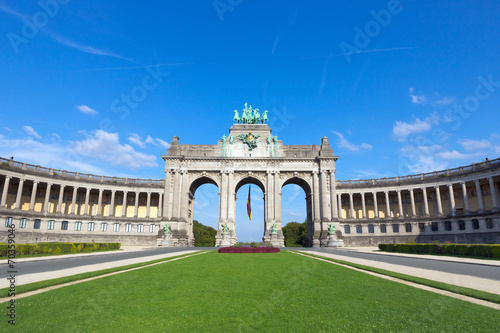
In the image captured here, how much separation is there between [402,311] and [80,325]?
8.15 metres

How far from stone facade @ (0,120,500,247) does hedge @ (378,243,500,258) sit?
23136 mm

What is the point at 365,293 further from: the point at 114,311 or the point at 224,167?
the point at 224,167

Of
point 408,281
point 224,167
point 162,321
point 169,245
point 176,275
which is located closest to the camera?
point 162,321

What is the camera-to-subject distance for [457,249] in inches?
1277

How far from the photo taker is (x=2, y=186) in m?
58.4

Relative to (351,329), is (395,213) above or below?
above

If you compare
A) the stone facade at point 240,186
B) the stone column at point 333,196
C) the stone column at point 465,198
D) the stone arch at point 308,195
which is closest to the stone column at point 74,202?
the stone facade at point 240,186

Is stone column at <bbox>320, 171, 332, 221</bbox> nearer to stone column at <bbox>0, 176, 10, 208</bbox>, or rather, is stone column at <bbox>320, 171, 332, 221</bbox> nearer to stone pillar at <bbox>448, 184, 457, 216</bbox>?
stone pillar at <bbox>448, 184, 457, 216</bbox>

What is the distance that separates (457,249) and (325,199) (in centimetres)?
3323

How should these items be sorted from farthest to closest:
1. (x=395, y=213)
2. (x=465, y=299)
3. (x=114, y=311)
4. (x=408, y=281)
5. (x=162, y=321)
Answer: (x=395, y=213) → (x=408, y=281) → (x=465, y=299) → (x=114, y=311) → (x=162, y=321)

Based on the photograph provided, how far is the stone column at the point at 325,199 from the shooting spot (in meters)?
64.0

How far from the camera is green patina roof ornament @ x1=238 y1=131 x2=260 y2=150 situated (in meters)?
68.1

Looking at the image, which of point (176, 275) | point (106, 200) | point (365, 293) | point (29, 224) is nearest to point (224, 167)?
point (106, 200)

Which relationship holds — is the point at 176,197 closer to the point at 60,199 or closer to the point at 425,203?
the point at 60,199
